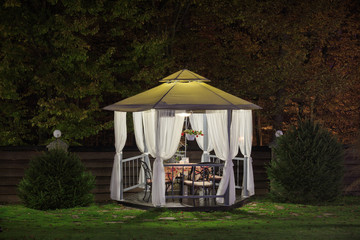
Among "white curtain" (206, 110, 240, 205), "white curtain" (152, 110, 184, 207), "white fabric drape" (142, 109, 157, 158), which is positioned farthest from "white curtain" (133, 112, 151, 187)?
"white curtain" (206, 110, 240, 205)

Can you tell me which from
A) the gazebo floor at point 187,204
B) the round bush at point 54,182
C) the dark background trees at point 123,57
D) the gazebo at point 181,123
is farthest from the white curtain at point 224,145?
the dark background trees at point 123,57

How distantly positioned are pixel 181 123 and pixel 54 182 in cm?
312

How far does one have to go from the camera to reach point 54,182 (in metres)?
12.2

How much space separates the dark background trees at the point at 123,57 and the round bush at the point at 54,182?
8.81 feet

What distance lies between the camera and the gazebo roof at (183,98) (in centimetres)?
1177

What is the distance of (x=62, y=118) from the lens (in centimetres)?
1536

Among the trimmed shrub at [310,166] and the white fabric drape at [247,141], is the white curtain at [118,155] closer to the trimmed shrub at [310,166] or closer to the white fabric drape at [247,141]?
the white fabric drape at [247,141]

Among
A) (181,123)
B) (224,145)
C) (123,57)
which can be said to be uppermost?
(123,57)

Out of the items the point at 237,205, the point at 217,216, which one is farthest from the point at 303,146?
the point at 217,216

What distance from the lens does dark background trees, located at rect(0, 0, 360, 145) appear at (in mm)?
14914

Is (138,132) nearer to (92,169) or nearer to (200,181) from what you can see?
(92,169)

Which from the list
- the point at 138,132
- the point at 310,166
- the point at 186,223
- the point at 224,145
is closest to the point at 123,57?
the point at 138,132

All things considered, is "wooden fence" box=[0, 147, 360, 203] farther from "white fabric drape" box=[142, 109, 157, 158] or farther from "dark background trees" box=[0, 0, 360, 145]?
"white fabric drape" box=[142, 109, 157, 158]

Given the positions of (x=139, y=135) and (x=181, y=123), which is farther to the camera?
(x=139, y=135)
